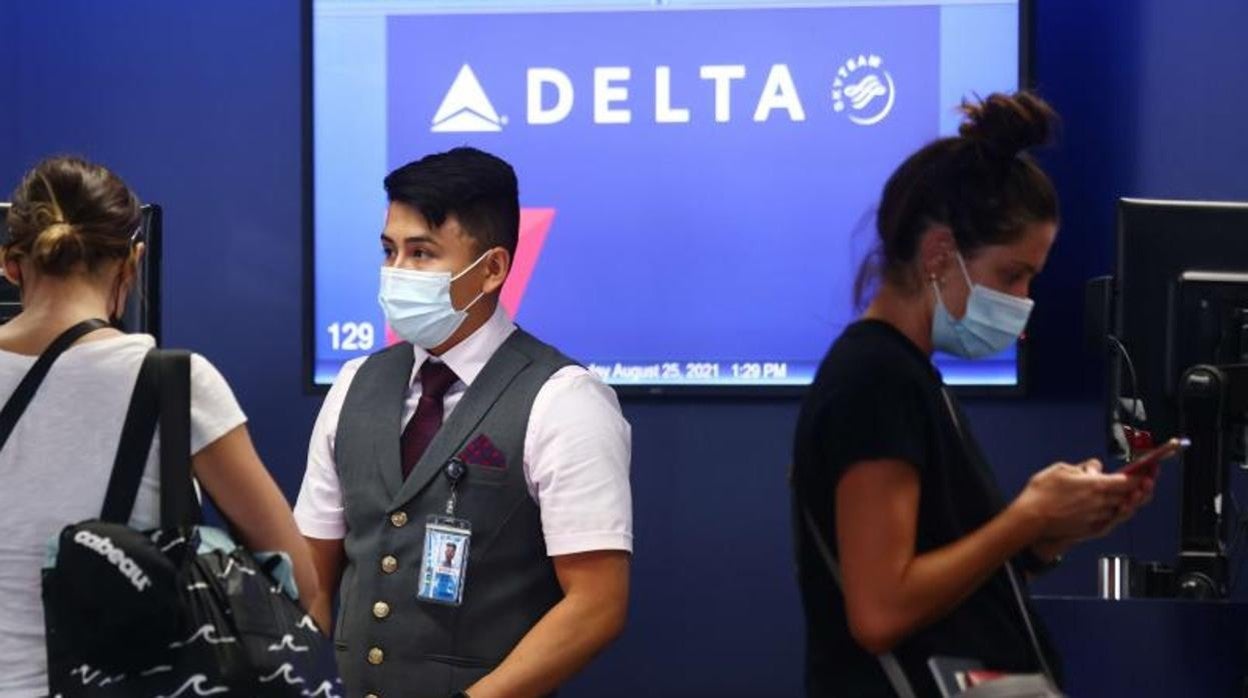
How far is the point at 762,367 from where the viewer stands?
16.2 feet

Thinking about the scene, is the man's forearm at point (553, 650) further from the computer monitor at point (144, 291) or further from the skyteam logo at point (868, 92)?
the skyteam logo at point (868, 92)

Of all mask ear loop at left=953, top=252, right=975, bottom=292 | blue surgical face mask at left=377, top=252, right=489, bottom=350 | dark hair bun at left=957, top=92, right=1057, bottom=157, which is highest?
dark hair bun at left=957, top=92, right=1057, bottom=157

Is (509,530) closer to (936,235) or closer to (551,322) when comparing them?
(936,235)

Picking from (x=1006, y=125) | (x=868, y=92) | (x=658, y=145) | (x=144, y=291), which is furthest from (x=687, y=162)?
(x=1006, y=125)

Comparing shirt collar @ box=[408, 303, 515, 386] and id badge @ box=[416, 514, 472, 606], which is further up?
shirt collar @ box=[408, 303, 515, 386]

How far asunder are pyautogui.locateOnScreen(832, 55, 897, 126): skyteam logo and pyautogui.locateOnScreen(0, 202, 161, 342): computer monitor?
2.13m

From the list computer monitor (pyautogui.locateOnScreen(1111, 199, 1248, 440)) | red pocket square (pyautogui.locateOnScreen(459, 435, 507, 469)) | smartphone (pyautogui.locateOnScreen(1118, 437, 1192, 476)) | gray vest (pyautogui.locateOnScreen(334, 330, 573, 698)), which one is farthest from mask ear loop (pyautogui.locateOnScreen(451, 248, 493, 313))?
computer monitor (pyautogui.locateOnScreen(1111, 199, 1248, 440))

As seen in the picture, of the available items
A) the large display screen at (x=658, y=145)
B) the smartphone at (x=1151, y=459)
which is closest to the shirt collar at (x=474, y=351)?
the smartphone at (x=1151, y=459)

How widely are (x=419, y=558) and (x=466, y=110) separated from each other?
244cm

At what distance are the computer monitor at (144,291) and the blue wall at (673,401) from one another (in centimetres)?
184

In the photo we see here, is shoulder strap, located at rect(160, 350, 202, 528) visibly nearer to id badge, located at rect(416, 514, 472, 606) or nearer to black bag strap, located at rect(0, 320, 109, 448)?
black bag strap, located at rect(0, 320, 109, 448)

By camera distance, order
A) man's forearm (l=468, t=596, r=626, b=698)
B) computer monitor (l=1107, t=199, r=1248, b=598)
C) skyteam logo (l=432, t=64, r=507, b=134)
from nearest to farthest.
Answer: man's forearm (l=468, t=596, r=626, b=698)
computer monitor (l=1107, t=199, r=1248, b=598)
skyteam logo (l=432, t=64, r=507, b=134)

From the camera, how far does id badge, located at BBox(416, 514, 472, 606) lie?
270 centimetres

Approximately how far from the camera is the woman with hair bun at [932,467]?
2.08 m
